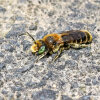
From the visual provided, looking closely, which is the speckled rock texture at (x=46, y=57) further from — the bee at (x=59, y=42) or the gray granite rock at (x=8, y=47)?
the bee at (x=59, y=42)

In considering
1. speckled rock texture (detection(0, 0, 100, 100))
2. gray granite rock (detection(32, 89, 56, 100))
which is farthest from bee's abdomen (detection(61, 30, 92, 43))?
gray granite rock (detection(32, 89, 56, 100))

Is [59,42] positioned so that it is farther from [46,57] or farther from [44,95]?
[44,95]

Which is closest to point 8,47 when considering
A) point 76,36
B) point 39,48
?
point 39,48

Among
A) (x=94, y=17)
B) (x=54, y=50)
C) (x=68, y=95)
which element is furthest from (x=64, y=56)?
(x=94, y=17)

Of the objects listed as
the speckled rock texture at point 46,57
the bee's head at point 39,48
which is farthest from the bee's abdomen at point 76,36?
the bee's head at point 39,48

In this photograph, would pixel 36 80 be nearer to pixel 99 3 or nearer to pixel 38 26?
pixel 38 26

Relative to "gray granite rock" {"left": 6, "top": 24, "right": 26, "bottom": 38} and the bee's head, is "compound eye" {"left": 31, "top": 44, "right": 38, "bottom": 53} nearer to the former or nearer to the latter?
the bee's head
